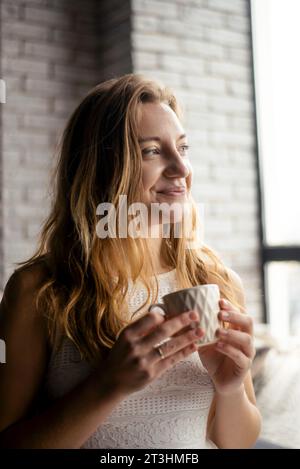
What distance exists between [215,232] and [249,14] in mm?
935

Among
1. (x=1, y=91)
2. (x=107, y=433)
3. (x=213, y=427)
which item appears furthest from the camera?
(x=1, y=91)

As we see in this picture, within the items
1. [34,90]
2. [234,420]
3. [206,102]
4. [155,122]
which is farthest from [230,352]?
[34,90]

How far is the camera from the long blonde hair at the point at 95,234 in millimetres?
898

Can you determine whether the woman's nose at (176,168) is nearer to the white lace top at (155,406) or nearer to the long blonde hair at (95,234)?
the long blonde hair at (95,234)

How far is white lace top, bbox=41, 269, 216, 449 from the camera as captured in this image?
0.88 meters

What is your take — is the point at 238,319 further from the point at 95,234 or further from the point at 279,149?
the point at 279,149

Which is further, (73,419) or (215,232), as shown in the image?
(215,232)

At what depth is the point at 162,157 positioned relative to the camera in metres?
0.92

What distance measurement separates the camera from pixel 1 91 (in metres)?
2.31

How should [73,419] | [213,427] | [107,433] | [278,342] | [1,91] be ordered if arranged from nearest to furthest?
[73,419] < [107,433] < [213,427] < [278,342] < [1,91]

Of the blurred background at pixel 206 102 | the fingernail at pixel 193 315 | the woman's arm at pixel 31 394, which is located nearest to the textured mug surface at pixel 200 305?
the fingernail at pixel 193 315

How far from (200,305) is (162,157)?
295mm
